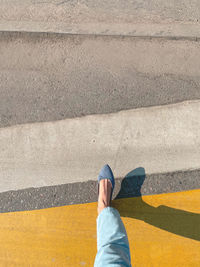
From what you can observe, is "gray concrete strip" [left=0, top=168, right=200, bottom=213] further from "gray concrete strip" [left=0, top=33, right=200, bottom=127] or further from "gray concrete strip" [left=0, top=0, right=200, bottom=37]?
"gray concrete strip" [left=0, top=0, right=200, bottom=37]

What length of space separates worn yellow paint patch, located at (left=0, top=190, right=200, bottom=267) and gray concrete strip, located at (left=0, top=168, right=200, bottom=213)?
0.07 metres

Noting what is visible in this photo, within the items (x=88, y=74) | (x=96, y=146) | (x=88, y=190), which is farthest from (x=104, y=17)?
(x=88, y=190)

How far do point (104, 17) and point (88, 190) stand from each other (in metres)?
2.49

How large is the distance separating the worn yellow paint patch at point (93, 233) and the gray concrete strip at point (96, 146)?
1.18 ft

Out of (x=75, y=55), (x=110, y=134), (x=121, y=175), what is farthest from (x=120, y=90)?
(x=121, y=175)

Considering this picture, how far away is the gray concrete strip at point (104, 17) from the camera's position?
319cm

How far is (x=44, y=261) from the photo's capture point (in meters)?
2.46

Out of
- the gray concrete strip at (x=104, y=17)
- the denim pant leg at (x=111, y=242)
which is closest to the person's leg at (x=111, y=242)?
the denim pant leg at (x=111, y=242)

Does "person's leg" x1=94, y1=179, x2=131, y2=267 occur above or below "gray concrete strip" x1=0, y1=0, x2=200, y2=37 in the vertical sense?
below

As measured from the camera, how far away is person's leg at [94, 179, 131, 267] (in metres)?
1.91

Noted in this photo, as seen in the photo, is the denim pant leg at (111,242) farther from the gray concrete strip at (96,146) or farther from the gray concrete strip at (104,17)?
the gray concrete strip at (104,17)

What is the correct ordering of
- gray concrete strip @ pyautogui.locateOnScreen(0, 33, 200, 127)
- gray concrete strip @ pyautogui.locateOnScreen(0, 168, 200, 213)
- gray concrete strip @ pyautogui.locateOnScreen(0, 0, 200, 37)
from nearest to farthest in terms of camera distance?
gray concrete strip @ pyautogui.locateOnScreen(0, 168, 200, 213) → gray concrete strip @ pyautogui.locateOnScreen(0, 33, 200, 127) → gray concrete strip @ pyautogui.locateOnScreen(0, 0, 200, 37)

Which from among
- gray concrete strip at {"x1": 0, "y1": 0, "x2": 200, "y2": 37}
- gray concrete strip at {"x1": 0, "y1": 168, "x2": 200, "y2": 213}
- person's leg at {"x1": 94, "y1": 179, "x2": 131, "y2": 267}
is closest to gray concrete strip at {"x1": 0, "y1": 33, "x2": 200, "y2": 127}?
gray concrete strip at {"x1": 0, "y1": 0, "x2": 200, "y2": 37}

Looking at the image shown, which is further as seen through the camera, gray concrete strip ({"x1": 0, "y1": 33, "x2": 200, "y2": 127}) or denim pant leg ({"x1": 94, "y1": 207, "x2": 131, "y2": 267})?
gray concrete strip ({"x1": 0, "y1": 33, "x2": 200, "y2": 127})
